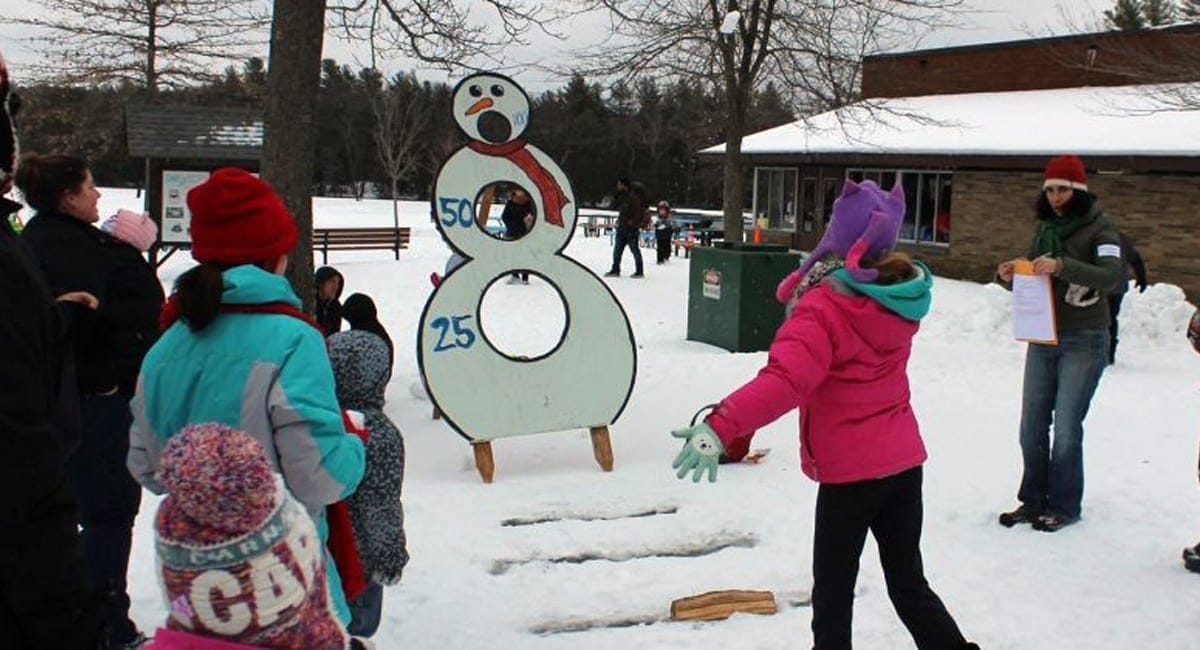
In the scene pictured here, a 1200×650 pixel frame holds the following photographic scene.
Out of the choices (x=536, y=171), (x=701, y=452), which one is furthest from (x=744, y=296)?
Result: (x=701, y=452)

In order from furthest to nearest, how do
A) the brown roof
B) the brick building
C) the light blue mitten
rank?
the brown roof < the brick building < the light blue mitten

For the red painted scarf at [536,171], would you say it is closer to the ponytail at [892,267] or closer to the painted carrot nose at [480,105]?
the painted carrot nose at [480,105]

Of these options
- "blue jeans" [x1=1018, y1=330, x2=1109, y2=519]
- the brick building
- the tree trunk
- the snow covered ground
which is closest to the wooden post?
the snow covered ground

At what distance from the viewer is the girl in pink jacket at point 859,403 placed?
3.34m

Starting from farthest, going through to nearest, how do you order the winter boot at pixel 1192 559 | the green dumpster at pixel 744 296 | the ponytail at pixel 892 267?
the green dumpster at pixel 744 296
the winter boot at pixel 1192 559
the ponytail at pixel 892 267

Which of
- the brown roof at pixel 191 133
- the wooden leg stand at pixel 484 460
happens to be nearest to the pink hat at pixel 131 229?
the wooden leg stand at pixel 484 460

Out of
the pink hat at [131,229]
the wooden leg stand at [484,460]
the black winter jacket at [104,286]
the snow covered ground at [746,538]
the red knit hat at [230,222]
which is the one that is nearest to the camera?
the red knit hat at [230,222]

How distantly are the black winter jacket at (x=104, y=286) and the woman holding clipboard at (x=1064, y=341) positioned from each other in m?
4.06

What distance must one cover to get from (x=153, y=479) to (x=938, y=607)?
2.58 meters

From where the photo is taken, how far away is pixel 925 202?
75.0 ft

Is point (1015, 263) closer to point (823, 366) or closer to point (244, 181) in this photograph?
point (823, 366)

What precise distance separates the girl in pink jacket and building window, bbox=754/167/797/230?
925 inches

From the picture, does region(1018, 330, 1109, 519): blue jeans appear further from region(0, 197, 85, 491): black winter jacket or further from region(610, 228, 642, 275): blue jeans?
region(610, 228, 642, 275): blue jeans

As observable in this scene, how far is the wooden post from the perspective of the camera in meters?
4.39
